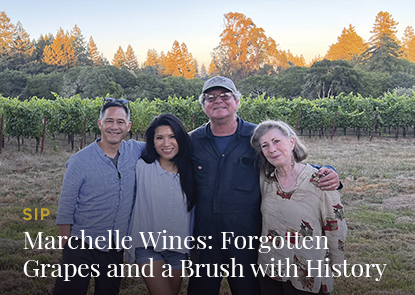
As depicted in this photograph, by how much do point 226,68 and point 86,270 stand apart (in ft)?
160

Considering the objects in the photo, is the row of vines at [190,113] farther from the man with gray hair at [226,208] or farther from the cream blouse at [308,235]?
the cream blouse at [308,235]

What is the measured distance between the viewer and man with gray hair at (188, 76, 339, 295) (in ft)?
7.47

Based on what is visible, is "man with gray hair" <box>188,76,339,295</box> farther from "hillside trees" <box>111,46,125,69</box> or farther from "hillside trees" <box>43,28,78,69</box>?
"hillside trees" <box>111,46,125,69</box>

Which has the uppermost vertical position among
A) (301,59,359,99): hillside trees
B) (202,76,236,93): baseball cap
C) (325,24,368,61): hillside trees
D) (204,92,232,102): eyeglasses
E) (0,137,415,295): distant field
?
(325,24,368,61): hillside trees

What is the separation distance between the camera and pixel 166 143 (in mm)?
2295

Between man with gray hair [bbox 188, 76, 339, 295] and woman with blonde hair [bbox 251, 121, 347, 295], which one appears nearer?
woman with blonde hair [bbox 251, 121, 347, 295]

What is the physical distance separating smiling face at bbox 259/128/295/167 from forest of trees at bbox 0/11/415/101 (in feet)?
67.8

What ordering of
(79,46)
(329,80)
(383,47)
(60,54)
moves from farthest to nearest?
(79,46)
(60,54)
(383,47)
(329,80)

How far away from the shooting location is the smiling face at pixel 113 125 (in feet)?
7.48

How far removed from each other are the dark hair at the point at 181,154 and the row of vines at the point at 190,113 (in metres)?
11.6

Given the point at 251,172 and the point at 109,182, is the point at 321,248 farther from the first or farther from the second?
the point at 109,182

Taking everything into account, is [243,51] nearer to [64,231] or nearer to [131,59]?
[131,59]

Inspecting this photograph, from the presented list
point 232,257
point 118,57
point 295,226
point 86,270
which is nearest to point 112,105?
point 86,270

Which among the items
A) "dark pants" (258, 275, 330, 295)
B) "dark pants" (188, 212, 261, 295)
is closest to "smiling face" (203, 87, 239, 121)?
"dark pants" (188, 212, 261, 295)
